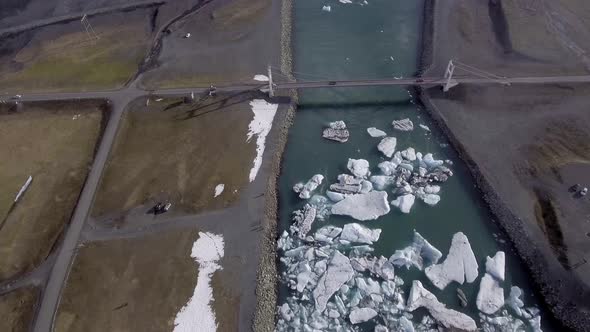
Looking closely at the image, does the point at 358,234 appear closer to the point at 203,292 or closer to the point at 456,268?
the point at 456,268

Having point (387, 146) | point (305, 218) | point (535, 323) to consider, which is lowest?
point (535, 323)

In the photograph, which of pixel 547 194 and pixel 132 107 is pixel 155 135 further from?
pixel 547 194

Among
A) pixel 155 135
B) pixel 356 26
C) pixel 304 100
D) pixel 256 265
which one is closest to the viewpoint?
pixel 256 265

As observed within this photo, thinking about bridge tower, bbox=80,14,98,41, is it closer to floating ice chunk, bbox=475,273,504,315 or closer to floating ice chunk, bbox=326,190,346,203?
floating ice chunk, bbox=326,190,346,203

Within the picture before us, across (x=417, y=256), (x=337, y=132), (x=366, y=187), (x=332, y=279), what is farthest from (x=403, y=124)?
(x=332, y=279)

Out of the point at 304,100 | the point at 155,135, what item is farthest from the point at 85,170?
the point at 304,100

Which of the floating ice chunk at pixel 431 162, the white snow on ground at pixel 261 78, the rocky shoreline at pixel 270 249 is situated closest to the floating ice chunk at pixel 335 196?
A: the rocky shoreline at pixel 270 249
